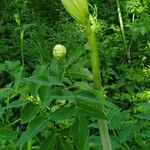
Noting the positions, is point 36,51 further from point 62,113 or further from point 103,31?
point 62,113

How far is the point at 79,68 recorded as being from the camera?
80 centimetres

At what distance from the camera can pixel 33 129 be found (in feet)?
2.52

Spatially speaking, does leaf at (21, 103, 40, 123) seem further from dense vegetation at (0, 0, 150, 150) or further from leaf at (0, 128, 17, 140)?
leaf at (0, 128, 17, 140)

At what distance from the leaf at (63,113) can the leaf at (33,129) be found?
0.6 inches

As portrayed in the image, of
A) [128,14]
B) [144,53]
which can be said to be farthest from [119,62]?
[128,14]

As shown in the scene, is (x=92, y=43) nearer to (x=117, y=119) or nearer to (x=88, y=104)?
→ (x=88, y=104)

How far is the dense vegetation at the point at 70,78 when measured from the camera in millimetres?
793

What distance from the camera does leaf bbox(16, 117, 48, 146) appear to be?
76 cm

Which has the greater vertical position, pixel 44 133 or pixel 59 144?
pixel 59 144

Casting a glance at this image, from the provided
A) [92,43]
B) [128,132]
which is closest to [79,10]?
[92,43]

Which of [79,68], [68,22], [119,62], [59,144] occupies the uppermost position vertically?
[79,68]

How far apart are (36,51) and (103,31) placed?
0.98 metres

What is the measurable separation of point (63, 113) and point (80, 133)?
0.06 meters

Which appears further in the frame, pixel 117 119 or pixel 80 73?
pixel 117 119
